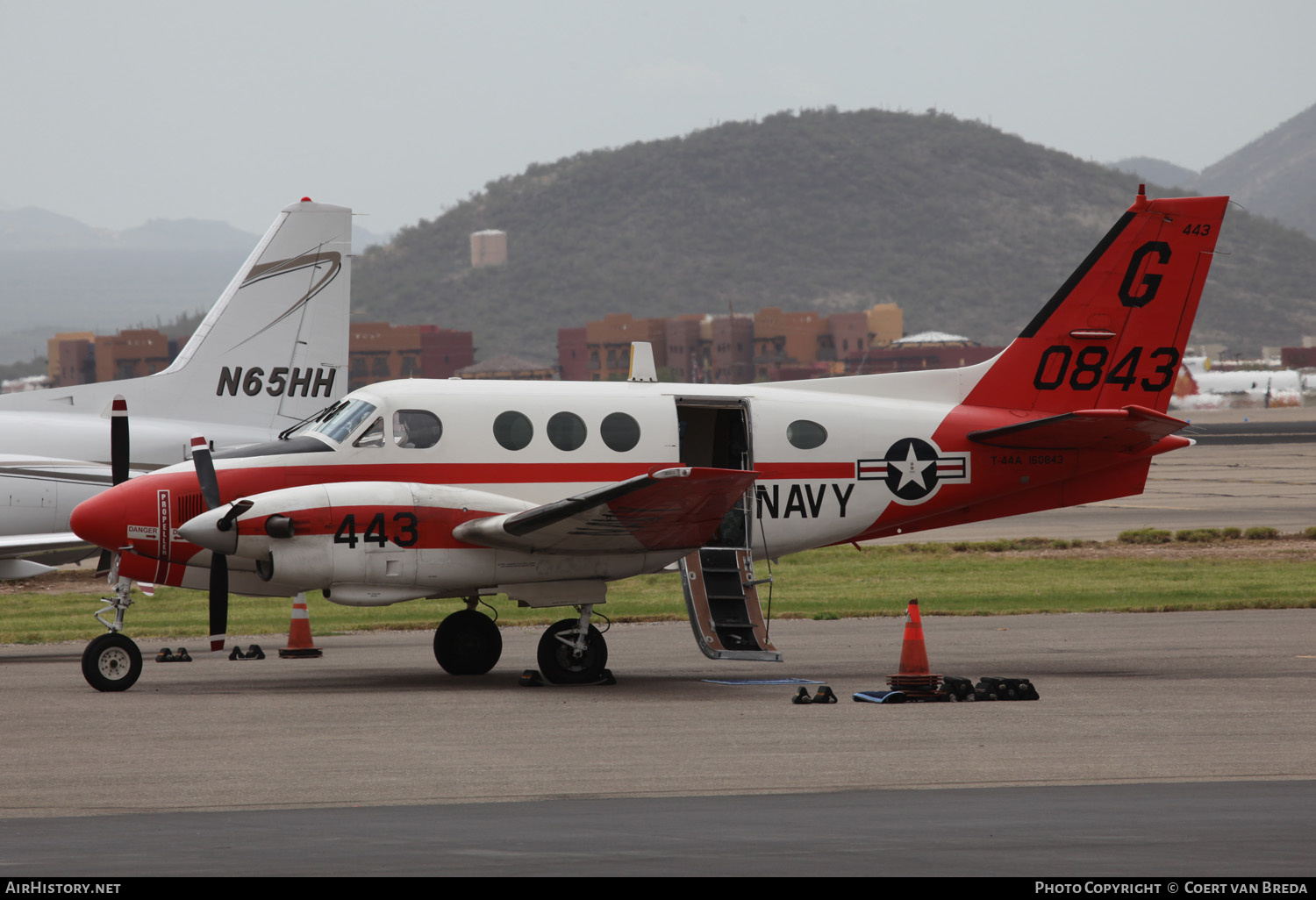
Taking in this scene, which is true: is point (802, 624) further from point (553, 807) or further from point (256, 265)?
point (553, 807)

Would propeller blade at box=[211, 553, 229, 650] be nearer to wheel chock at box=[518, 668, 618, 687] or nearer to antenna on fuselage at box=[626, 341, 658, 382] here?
wheel chock at box=[518, 668, 618, 687]

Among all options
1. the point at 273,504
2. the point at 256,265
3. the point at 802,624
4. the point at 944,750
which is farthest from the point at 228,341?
the point at 944,750

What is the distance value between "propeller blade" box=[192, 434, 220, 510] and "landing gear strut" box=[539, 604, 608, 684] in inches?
154

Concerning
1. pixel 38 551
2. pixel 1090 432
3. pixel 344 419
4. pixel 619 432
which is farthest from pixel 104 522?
pixel 1090 432

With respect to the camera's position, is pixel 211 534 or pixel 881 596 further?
pixel 881 596

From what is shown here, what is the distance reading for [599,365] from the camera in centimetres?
18338

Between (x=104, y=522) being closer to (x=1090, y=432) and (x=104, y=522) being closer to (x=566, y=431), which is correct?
(x=566, y=431)

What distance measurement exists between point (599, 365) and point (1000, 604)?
160107 mm

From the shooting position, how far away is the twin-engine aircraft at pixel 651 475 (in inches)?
605

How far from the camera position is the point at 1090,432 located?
57.3 feet

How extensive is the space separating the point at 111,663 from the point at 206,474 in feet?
7.29

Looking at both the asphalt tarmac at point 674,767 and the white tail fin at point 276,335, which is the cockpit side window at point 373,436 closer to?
the asphalt tarmac at point 674,767

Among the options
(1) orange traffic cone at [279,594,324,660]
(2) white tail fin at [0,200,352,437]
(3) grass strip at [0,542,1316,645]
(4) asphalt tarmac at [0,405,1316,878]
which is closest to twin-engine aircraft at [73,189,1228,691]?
(4) asphalt tarmac at [0,405,1316,878]
